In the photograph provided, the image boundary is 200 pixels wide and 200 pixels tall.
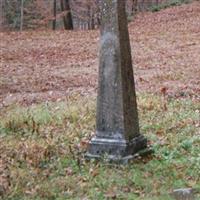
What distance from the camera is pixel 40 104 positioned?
13688 millimetres

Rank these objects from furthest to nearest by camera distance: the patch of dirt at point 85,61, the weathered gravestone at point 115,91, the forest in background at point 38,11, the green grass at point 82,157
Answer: the forest in background at point 38,11
the patch of dirt at point 85,61
the weathered gravestone at point 115,91
the green grass at point 82,157

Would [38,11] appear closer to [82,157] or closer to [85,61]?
[85,61]

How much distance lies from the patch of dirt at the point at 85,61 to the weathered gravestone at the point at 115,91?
17.6 feet

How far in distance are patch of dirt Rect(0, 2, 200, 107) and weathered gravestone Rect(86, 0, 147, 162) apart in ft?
17.6

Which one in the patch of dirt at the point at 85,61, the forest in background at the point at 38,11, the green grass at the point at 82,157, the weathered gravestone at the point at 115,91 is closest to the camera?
the green grass at the point at 82,157

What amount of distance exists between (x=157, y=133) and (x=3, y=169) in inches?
127

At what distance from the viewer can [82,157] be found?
8.55 m

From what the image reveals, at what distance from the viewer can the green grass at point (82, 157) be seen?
711 cm

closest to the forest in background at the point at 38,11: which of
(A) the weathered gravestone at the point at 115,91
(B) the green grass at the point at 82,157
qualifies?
(B) the green grass at the point at 82,157

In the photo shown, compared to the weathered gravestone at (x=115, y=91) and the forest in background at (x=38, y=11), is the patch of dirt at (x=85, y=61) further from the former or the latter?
the forest in background at (x=38, y=11)

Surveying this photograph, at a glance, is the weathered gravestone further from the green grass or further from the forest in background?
the forest in background

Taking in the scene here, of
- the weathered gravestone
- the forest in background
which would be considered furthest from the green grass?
the forest in background

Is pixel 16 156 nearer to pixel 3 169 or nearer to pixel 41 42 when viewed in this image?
pixel 3 169

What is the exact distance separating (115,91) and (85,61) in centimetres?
1344
